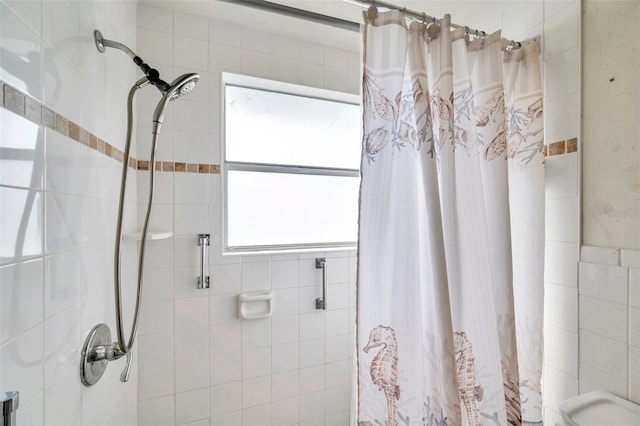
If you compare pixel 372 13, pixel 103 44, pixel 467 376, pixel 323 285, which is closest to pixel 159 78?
pixel 103 44

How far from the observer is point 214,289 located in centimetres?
171

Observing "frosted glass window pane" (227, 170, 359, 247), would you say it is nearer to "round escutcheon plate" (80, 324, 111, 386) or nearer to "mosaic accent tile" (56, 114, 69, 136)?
"round escutcheon plate" (80, 324, 111, 386)

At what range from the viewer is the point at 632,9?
1.03m

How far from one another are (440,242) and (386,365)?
467 mm

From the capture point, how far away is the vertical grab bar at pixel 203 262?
65.4 inches

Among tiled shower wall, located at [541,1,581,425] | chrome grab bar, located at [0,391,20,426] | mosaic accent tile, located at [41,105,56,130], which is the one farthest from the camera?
tiled shower wall, located at [541,1,581,425]

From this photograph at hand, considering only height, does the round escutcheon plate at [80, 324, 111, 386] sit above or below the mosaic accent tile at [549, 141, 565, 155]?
below

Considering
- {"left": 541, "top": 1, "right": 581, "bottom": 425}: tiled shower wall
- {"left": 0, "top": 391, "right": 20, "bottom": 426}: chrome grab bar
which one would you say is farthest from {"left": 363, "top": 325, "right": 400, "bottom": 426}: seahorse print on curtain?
{"left": 0, "top": 391, "right": 20, "bottom": 426}: chrome grab bar

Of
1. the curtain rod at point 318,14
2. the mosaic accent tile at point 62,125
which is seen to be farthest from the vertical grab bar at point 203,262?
the curtain rod at point 318,14

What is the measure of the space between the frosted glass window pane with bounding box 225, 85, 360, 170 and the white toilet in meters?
1.62

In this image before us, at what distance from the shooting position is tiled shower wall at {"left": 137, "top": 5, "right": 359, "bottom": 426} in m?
1.61

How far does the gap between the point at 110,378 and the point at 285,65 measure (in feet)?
5.92

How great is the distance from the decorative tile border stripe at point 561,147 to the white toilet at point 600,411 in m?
0.91

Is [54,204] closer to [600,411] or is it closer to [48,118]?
[48,118]
